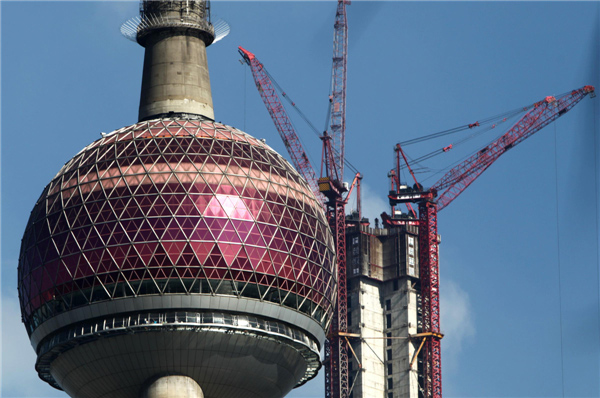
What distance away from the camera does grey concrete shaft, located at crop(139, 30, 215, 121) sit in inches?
5384

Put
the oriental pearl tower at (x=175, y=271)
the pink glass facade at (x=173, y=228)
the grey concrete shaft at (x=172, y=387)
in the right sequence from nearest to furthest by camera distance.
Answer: the oriental pearl tower at (x=175, y=271), the pink glass facade at (x=173, y=228), the grey concrete shaft at (x=172, y=387)

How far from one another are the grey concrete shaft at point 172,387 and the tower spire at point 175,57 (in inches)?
1025

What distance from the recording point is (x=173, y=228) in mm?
121125

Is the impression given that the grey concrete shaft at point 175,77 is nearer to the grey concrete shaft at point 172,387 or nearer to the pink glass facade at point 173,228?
the pink glass facade at point 173,228

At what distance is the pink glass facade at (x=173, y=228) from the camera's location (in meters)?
120

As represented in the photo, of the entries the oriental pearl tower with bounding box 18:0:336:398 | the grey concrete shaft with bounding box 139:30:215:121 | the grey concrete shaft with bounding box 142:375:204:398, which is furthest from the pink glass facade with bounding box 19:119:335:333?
the grey concrete shaft with bounding box 142:375:204:398

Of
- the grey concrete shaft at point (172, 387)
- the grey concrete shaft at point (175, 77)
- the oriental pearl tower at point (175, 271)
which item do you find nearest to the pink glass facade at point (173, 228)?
the oriental pearl tower at point (175, 271)

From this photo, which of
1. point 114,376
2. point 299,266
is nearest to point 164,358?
point 114,376

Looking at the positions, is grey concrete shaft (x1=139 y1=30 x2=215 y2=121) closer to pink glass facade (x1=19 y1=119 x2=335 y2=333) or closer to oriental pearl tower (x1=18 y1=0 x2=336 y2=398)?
pink glass facade (x1=19 y1=119 x2=335 y2=333)

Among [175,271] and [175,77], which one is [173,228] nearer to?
[175,271]

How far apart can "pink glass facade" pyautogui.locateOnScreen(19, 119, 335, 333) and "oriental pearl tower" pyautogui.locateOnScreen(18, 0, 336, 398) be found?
105 mm

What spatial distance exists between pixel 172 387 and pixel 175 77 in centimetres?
3040

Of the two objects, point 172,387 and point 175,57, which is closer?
point 172,387

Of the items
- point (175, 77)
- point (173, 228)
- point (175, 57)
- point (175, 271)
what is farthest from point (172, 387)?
point (175, 57)
